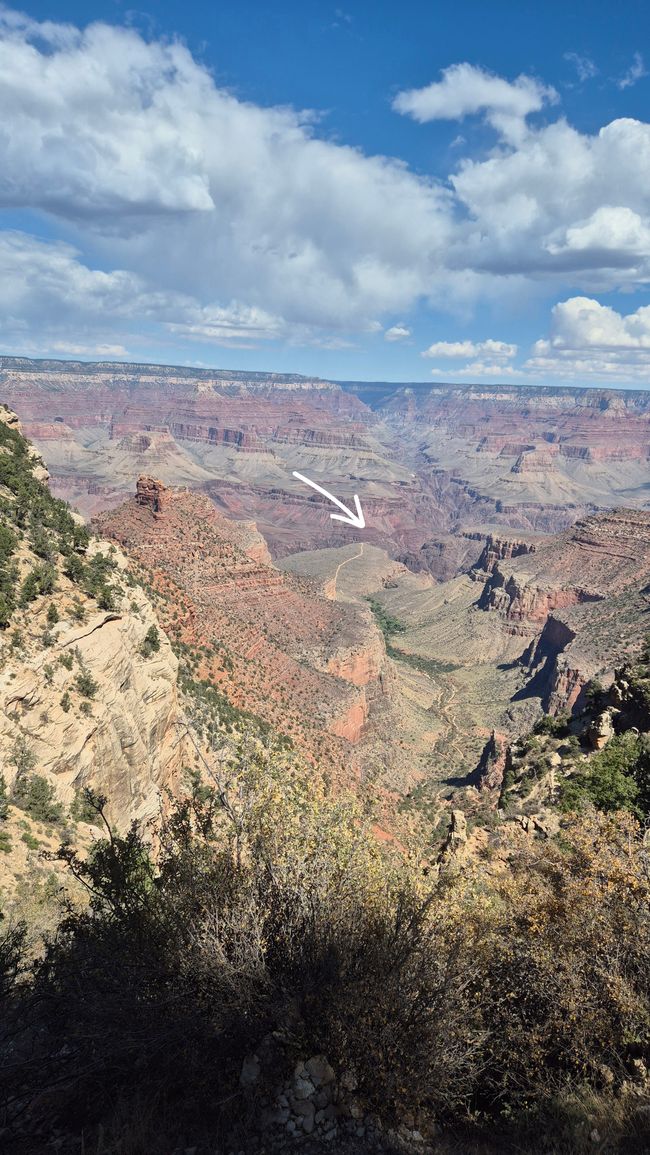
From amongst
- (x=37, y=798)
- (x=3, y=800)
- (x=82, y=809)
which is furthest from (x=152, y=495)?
(x=3, y=800)

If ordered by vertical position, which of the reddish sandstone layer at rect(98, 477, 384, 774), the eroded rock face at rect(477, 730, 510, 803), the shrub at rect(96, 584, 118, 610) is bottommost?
the eroded rock face at rect(477, 730, 510, 803)

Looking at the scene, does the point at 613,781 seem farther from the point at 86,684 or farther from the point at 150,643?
the point at 86,684

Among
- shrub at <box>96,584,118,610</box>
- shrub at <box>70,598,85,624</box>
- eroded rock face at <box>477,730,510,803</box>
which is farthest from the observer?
eroded rock face at <box>477,730,510,803</box>

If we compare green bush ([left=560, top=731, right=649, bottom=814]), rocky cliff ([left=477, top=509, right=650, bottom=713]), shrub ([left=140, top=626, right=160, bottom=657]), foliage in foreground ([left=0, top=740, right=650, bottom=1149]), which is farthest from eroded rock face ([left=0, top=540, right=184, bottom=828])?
rocky cliff ([left=477, top=509, right=650, bottom=713])

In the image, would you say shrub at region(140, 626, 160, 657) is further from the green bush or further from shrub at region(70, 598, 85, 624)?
the green bush

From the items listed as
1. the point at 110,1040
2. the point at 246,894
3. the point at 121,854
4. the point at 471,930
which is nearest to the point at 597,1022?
the point at 471,930

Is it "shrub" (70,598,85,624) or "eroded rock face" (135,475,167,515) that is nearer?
"shrub" (70,598,85,624)

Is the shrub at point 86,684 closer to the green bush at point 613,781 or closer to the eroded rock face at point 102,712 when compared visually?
the eroded rock face at point 102,712

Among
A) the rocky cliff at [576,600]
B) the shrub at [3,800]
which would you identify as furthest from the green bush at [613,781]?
the rocky cliff at [576,600]

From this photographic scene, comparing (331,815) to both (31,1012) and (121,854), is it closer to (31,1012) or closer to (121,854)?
(121,854)
